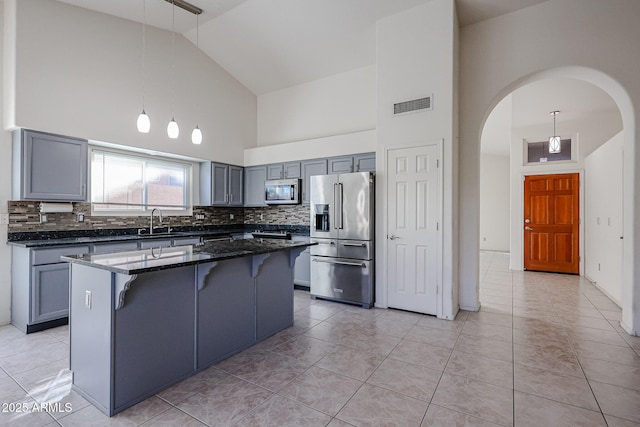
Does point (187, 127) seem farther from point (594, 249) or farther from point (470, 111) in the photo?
point (594, 249)

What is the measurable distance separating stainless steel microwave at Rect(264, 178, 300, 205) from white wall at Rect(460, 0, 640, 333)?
2.73m

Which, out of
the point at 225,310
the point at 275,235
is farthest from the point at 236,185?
the point at 225,310

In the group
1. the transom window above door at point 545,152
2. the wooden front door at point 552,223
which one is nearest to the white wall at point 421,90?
the wooden front door at point 552,223

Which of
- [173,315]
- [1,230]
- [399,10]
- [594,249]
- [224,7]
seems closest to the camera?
[173,315]

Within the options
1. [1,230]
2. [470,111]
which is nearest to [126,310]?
[1,230]

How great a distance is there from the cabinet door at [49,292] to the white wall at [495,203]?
10.8m

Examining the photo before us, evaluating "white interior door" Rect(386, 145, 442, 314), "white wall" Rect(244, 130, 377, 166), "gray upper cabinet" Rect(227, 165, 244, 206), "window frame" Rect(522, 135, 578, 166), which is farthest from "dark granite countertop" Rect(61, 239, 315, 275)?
"window frame" Rect(522, 135, 578, 166)

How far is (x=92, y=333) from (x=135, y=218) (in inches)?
126

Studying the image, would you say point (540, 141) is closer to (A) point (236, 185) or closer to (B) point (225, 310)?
(A) point (236, 185)

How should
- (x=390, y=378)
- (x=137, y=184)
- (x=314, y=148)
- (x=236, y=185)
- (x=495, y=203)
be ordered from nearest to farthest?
(x=390, y=378) < (x=137, y=184) < (x=314, y=148) < (x=236, y=185) < (x=495, y=203)

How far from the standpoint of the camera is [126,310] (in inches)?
84.1

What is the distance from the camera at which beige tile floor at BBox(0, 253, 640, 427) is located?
6.73 ft

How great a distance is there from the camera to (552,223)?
6.76 metres

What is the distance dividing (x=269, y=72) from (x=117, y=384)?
543 cm
